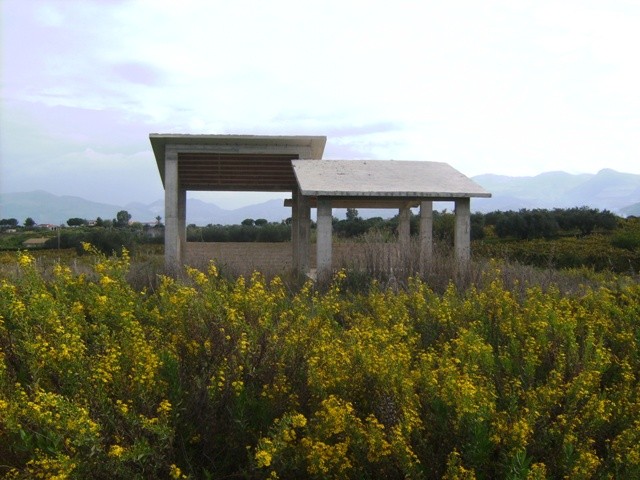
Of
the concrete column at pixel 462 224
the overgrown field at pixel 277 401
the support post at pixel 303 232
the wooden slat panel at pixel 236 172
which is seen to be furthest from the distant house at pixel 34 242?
the overgrown field at pixel 277 401

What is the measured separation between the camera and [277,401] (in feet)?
13.3

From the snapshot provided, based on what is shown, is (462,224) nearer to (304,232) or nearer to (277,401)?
(304,232)

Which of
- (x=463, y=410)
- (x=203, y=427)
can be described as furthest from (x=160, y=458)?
(x=463, y=410)

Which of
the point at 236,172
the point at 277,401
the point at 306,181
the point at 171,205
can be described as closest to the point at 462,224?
the point at 306,181

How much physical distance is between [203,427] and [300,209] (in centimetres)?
1276

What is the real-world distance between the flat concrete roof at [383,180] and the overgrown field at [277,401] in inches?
297

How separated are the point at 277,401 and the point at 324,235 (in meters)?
8.65

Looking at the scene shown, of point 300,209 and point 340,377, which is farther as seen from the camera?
point 300,209

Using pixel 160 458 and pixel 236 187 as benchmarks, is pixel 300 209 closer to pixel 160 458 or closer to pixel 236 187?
pixel 236 187

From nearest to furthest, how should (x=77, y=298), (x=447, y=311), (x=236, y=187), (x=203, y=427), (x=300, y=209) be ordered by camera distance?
1. (x=203, y=427)
2. (x=77, y=298)
3. (x=447, y=311)
4. (x=300, y=209)
5. (x=236, y=187)

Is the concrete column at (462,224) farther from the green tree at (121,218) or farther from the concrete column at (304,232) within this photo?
the green tree at (121,218)

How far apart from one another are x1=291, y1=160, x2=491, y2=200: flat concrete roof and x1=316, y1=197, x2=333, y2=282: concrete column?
15.3 inches

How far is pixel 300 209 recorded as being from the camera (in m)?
16.5

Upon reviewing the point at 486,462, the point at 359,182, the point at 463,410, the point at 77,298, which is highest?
the point at 359,182
